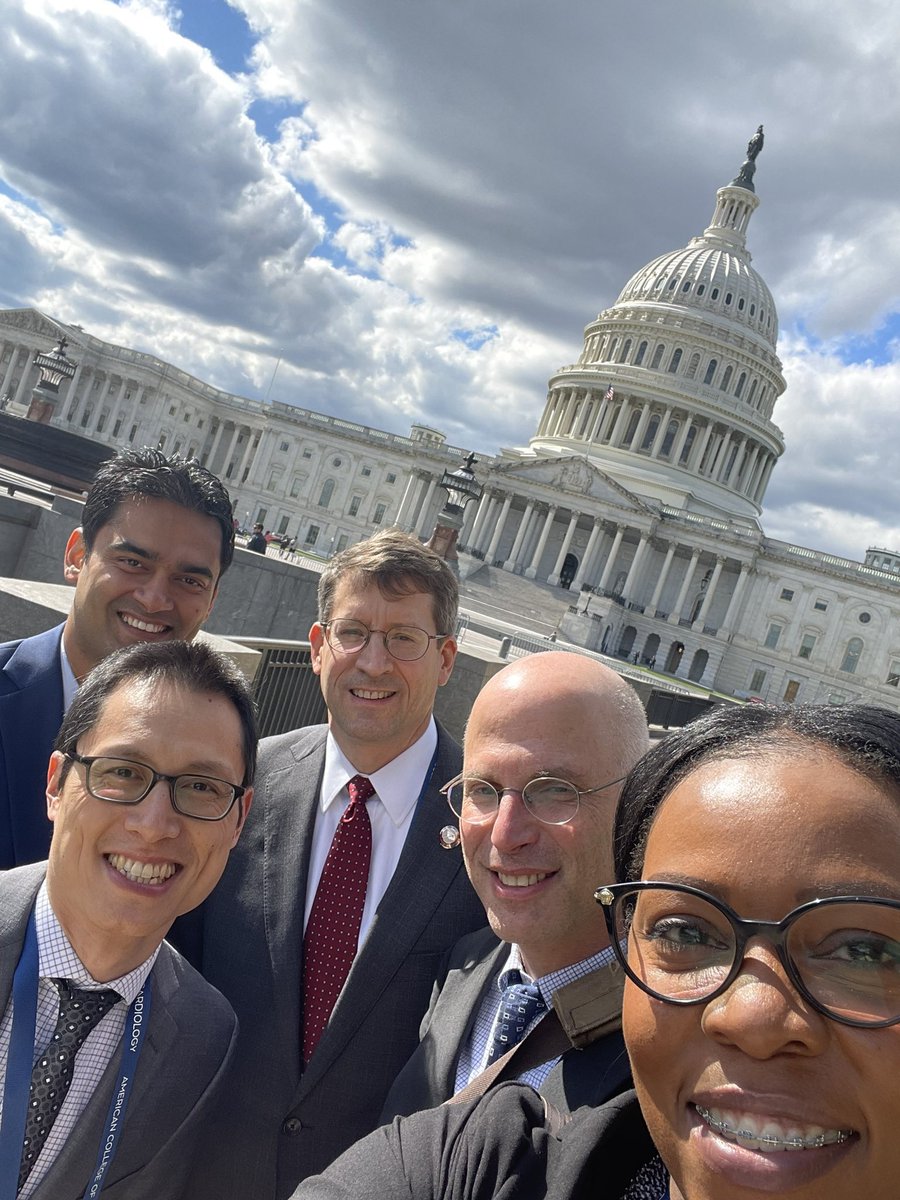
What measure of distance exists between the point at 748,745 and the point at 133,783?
185 cm

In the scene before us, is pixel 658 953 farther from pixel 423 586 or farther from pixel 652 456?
pixel 652 456

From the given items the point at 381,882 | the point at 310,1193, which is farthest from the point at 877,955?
the point at 381,882

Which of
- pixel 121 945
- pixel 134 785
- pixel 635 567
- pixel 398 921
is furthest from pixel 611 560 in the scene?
pixel 121 945

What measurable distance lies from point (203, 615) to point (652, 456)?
84.5 m

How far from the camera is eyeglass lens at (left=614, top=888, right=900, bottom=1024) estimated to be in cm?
150

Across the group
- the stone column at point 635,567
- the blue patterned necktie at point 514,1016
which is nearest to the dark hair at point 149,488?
the blue patterned necktie at point 514,1016

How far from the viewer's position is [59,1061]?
2.58 metres

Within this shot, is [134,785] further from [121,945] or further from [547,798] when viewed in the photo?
[547,798]

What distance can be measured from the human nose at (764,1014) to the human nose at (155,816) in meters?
1.72

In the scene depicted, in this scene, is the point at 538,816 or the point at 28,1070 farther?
the point at 538,816

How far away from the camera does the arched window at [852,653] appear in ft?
239

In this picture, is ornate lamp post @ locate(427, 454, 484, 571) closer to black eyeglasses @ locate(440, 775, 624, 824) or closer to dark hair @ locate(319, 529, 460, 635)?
dark hair @ locate(319, 529, 460, 635)

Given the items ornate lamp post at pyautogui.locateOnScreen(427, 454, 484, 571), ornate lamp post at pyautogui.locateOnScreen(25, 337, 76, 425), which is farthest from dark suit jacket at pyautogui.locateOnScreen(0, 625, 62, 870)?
ornate lamp post at pyautogui.locateOnScreen(25, 337, 76, 425)

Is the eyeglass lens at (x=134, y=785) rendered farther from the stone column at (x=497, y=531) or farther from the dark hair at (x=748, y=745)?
the stone column at (x=497, y=531)
